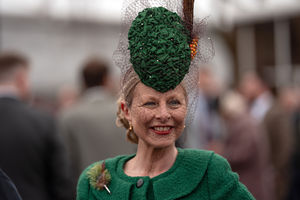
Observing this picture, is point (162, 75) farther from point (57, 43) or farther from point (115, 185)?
point (57, 43)

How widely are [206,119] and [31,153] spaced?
9.94ft

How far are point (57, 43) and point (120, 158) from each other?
9.82 meters

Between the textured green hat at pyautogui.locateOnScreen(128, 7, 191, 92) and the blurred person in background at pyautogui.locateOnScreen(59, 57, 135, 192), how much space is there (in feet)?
9.36

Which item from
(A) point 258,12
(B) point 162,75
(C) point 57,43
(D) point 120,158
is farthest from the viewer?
(A) point 258,12

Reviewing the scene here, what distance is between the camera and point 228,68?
14.4 metres

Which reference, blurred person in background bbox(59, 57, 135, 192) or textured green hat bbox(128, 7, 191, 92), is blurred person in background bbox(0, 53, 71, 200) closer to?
blurred person in background bbox(59, 57, 135, 192)

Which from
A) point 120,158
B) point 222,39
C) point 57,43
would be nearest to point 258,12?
point 222,39

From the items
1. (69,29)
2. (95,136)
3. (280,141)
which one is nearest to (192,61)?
(95,136)

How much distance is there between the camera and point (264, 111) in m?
7.78

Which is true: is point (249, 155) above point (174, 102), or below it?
below

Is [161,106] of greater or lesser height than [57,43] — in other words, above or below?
below

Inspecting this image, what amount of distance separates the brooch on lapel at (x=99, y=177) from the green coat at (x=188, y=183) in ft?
0.06

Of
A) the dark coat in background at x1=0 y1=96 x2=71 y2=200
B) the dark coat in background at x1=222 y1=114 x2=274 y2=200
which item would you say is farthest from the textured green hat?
the dark coat in background at x1=222 y1=114 x2=274 y2=200

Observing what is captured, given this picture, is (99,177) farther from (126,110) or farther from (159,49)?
(159,49)
